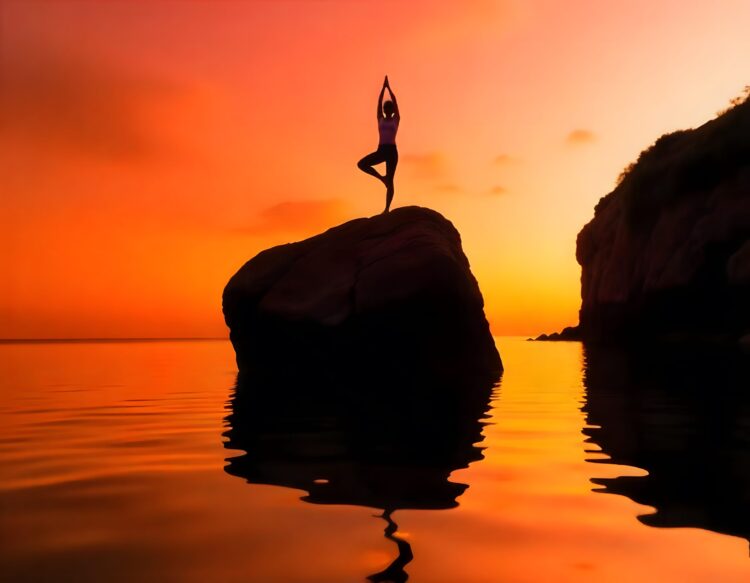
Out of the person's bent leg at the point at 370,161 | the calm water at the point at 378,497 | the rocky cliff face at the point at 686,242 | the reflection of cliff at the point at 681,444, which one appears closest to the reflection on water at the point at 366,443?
the calm water at the point at 378,497

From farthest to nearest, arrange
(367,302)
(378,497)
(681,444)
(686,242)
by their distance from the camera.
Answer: (686,242), (367,302), (681,444), (378,497)

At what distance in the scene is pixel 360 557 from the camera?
2.70 meters

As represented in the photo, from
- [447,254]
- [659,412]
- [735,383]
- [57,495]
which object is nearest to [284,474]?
[57,495]

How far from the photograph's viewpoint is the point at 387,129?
1276cm

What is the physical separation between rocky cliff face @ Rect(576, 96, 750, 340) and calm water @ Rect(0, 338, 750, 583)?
21794 millimetres

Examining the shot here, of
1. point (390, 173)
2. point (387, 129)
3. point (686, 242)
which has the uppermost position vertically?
point (686, 242)

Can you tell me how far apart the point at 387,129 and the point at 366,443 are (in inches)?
333

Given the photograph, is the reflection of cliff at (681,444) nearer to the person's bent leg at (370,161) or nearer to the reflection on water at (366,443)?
the reflection on water at (366,443)

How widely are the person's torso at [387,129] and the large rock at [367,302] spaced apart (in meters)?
1.57

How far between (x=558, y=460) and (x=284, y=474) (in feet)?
6.71

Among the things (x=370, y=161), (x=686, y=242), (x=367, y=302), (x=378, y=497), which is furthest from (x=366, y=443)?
(x=686, y=242)

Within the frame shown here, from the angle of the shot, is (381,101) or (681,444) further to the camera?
(381,101)

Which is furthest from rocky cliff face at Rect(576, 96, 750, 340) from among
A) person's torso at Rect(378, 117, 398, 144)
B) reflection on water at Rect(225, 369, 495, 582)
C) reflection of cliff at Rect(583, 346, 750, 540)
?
reflection on water at Rect(225, 369, 495, 582)

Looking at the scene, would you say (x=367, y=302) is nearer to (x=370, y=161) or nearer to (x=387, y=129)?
(x=370, y=161)
